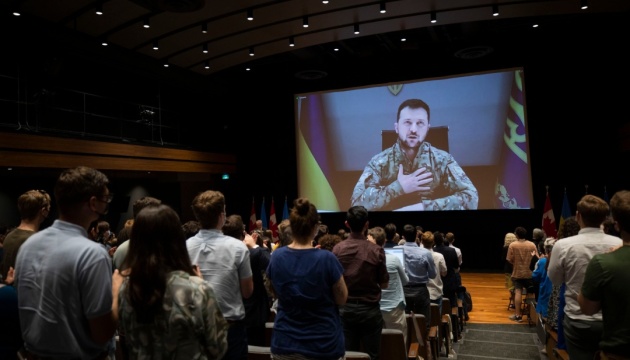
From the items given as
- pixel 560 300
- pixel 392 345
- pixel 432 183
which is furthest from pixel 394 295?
pixel 432 183

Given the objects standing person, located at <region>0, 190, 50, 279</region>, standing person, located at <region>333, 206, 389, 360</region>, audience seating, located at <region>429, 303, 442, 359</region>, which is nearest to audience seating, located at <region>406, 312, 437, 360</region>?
audience seating, located at <region>429, 303, 442, 359</region>

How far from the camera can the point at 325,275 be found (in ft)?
7.18

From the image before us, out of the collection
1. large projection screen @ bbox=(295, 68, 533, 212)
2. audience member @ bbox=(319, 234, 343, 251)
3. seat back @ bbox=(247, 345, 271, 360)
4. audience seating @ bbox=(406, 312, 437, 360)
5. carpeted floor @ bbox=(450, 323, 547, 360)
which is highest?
large projection screen @ bbox=(295, 68, 533, 212)

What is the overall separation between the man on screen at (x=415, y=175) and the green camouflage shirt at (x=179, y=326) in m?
9.10

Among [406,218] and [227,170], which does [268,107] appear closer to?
[227,170]

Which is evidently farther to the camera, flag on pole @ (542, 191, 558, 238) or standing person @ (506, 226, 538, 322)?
flag on pole @ (542, 191, 558, 238)

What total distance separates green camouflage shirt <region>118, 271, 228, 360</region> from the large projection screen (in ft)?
29.8

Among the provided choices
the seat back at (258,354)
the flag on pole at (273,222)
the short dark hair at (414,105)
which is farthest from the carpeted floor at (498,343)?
the flag on pole at (273,222)

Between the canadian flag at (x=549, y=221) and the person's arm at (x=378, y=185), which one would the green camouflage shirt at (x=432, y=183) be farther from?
the canadian flag at (x=549, y=221)

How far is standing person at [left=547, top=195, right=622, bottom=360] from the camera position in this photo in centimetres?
244

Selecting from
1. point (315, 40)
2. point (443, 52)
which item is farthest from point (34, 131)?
point (443, 52)

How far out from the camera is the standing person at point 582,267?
7.99 feet

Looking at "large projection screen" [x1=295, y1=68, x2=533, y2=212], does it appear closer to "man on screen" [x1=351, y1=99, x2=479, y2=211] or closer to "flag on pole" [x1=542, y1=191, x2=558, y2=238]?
"man on screen" [x1=351, y1=99, x2=479, y2=211]

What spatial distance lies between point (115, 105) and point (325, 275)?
1020 cm
